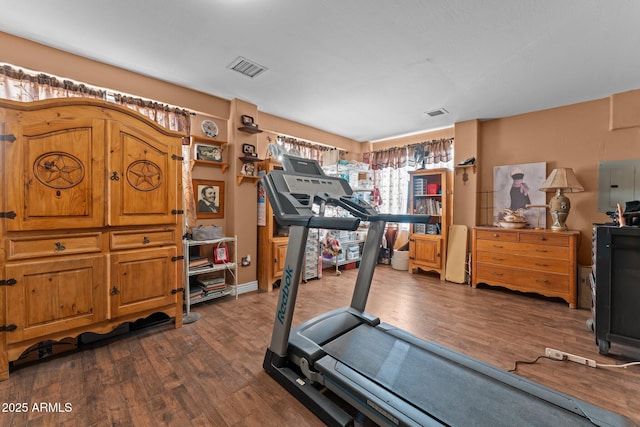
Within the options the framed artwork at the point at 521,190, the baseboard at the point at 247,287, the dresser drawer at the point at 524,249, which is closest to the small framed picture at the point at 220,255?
the baseboard at the point at 247,287

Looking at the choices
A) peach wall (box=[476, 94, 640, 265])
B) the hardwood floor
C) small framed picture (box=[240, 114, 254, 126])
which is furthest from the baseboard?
peach wall (box=[476, 94, 640, 265])

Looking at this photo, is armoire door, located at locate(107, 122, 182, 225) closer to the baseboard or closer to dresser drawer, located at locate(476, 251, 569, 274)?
the baseboard

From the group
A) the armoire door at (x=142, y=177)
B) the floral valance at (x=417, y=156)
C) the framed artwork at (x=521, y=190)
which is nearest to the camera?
the armoire door at (x=142, y=177)

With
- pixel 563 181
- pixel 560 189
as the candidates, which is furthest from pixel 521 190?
pixel 563 181

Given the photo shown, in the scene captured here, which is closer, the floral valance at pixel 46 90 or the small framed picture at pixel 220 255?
the floral valance at pixel 46 90

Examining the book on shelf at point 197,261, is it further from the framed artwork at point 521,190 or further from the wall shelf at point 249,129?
the framed artwork at point 521,190

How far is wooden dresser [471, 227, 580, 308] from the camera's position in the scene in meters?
3.25

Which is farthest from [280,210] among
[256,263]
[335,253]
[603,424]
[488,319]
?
[335,253]

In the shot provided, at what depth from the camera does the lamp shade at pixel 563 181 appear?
3324 millimetres

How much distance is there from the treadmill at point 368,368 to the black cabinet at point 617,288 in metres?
1.33

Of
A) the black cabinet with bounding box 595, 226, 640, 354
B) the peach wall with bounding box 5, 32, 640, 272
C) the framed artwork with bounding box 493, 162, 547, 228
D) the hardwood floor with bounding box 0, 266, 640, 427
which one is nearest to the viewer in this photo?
the hardwood floor with bounding box 0, 266, 640, 427

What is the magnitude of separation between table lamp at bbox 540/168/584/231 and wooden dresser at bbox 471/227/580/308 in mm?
198

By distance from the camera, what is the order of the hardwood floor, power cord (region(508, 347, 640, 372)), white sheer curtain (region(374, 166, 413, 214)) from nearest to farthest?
the hardwood floor < power cord (region(508, 347, 640, 372)) < white sheer curtain (region(374, 166, 413, 214))

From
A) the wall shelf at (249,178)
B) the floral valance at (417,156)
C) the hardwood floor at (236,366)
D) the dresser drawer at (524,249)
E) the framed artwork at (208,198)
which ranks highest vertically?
the floral valance at (417,156)
